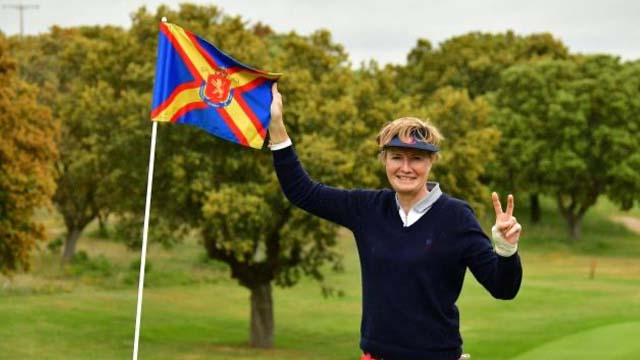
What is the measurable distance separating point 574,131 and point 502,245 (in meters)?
59.8

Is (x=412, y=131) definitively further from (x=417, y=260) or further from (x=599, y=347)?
(x=599, y=347)

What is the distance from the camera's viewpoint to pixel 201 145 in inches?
1250

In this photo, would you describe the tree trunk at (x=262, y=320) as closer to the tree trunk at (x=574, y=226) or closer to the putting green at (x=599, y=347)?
the putting green at (x=599, y=347)

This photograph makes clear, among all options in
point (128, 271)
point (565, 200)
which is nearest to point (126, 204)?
point (128, 271)

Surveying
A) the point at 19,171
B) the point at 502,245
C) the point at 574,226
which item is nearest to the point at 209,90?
the point at 502,245

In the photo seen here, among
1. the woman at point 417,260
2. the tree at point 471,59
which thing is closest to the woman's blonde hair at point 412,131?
the woman at point 417,260

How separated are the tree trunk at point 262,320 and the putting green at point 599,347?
1100cm

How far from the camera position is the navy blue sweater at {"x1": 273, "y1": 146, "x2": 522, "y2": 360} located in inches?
227

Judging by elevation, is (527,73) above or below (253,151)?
above

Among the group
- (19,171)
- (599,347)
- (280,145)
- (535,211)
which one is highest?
(535,211)

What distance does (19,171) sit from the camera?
3478 centimetres

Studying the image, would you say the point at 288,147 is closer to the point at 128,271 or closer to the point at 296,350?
the point at 296,350

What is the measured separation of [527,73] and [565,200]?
13506mm

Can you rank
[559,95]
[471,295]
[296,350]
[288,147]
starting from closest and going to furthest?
1. [288,147]
2. [296,350]
3. [471,295]
4. [559,95]
